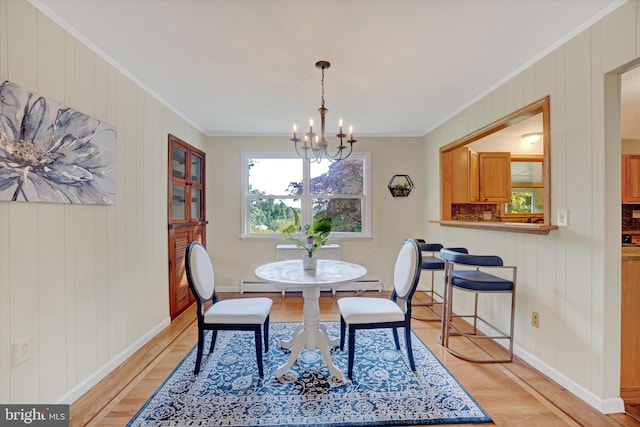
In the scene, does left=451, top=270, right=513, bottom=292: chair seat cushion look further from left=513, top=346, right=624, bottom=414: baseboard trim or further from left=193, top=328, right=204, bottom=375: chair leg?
left=193, top=328, right=204, bottom=375: chair leg

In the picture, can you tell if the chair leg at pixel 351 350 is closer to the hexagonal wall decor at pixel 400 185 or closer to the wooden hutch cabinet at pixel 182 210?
the wooden hutch cabinet at pixel 182 210

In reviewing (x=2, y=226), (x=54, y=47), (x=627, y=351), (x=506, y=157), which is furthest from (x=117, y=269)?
(x=506, y=157)

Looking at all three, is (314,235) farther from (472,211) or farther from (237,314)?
(472,211)

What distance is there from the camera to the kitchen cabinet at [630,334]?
5.97ft

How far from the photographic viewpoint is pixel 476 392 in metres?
1.91

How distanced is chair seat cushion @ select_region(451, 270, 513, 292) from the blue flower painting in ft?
9.26

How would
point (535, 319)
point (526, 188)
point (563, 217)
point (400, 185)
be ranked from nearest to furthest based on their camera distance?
point (563, 217) → point (535, 319) → point (400, 185) → point (526, 188)

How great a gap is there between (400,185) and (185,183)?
9.78 ft

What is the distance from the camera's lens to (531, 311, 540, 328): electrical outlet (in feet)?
7.18

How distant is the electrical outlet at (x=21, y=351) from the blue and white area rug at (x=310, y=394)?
0.66 meters

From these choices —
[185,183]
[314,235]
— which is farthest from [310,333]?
[185,183]

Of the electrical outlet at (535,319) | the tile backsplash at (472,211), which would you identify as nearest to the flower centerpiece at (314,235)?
the electrical outlet at (535,319)

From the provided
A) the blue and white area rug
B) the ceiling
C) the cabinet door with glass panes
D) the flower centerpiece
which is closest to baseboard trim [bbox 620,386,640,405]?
the blue and white area rug

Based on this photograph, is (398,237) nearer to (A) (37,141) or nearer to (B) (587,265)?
(B) (587,265)
